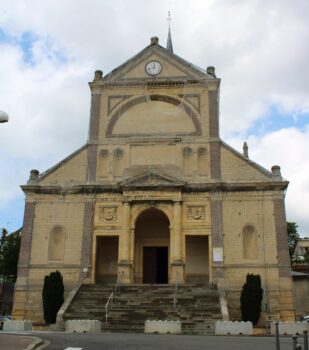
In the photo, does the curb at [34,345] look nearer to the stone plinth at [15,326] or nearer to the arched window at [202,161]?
the stone plinth at [15,326]

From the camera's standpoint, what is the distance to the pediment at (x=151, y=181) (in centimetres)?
2800

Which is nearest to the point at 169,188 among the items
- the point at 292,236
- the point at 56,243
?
the point at 56,243

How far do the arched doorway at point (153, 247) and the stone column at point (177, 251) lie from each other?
81.0 inches

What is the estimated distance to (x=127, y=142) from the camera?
98.4ft

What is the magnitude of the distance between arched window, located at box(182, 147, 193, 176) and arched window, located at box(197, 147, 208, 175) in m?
0.47

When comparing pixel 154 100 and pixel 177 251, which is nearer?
pixel 177 251

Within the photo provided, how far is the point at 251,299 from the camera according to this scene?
24172 millimetres

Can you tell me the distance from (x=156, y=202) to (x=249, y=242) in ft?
18.4

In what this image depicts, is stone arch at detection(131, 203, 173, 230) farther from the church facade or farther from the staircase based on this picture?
the staircase

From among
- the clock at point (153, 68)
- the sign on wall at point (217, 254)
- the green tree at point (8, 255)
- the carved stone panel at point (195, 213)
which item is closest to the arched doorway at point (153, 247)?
the carved stone panel at point (195, 213)

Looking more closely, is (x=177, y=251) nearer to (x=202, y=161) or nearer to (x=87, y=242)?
(x=87, y=242)

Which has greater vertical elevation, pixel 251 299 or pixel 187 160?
pixel 187 160

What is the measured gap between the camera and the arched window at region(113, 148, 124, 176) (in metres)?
29.4

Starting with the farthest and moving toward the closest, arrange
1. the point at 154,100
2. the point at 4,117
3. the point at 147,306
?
1. the point at 154,100
2. the point at 147,306
3. the point at 4,117
